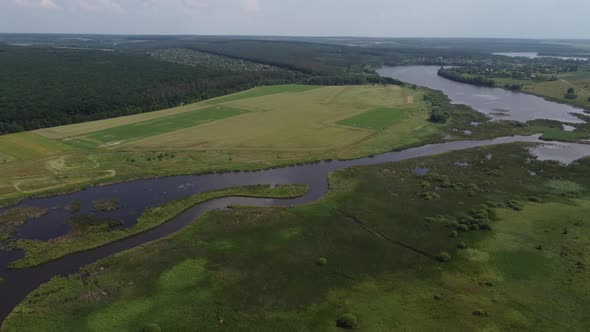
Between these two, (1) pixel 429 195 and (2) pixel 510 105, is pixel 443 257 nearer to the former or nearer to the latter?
(1) pixel 429 195

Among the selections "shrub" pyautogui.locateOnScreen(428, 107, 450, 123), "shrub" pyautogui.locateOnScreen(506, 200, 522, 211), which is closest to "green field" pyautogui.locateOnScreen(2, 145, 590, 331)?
"shrub" pyautogui.locateOnScreen(506, 200, 522, 211)

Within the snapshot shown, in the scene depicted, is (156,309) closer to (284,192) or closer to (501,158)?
(284,192)

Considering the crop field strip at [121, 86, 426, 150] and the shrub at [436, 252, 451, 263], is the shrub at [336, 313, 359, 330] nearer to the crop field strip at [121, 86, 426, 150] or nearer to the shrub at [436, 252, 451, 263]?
the shrub at [436, 252, 451, 263]

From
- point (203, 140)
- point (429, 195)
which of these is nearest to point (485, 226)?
point (429, 195)

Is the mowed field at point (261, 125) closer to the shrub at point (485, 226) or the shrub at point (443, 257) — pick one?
the shrub at point (485, 226)

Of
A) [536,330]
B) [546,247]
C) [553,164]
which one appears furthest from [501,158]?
[536,330]

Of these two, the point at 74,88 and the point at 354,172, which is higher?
the point at 74,88
